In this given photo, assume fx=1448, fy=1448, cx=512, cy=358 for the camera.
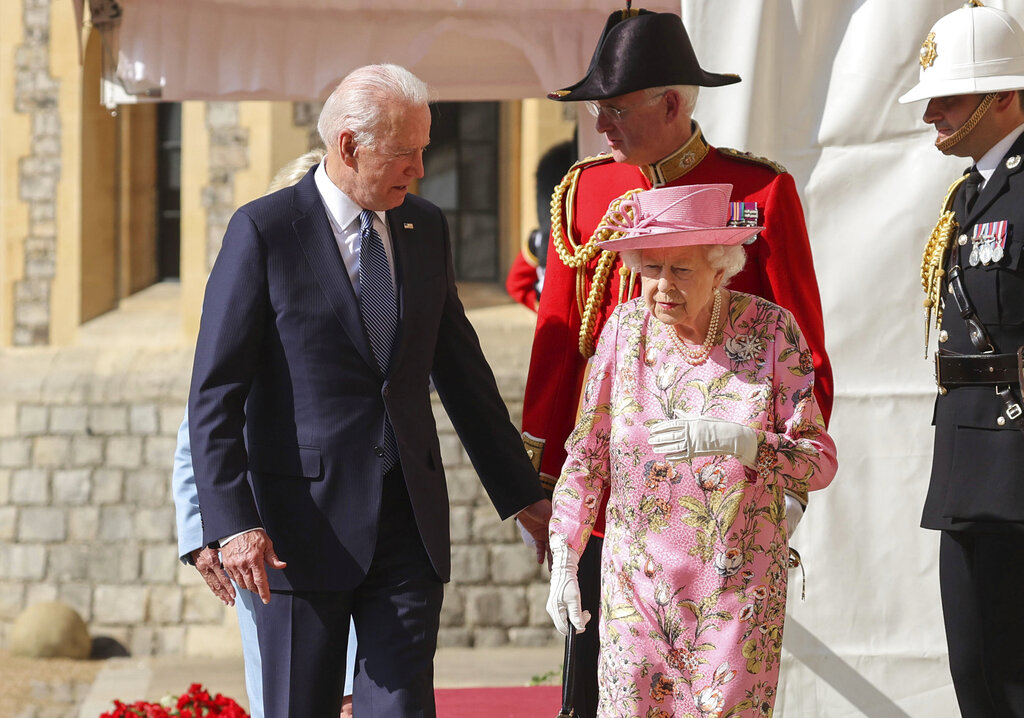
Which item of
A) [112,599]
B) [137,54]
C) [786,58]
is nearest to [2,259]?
[112,599]

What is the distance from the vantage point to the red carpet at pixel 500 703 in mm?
5520

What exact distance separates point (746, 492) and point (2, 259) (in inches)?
331

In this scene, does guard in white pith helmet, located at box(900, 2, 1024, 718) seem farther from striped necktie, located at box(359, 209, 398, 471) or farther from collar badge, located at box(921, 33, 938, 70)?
striped necktie, located at box(359, 209, 398, 471)

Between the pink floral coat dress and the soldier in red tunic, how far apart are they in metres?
0.40

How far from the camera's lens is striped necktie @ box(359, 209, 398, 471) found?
3.21 metres

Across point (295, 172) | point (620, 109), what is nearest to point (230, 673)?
point (295, 172)

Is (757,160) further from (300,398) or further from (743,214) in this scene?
(300,398)

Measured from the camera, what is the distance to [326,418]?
315 cm

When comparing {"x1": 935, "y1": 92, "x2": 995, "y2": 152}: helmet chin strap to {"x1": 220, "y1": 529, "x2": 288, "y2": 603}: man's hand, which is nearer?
{"x1": 220, "y1": 529, "x2": 288, "y2": 603}: man's hand

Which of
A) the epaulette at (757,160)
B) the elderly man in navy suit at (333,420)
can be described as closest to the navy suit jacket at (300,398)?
the elderly man in navy suit at (333,420)

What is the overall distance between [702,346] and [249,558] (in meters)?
1.05

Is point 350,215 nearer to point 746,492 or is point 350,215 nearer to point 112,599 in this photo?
point 746,492

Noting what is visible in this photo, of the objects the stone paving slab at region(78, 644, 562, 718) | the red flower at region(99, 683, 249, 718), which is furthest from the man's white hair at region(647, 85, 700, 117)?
the stone paving slab at region(78, 644, 562, 718)

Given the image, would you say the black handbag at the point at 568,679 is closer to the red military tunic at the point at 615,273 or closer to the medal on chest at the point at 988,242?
the red military tunic at the point at 615,273
